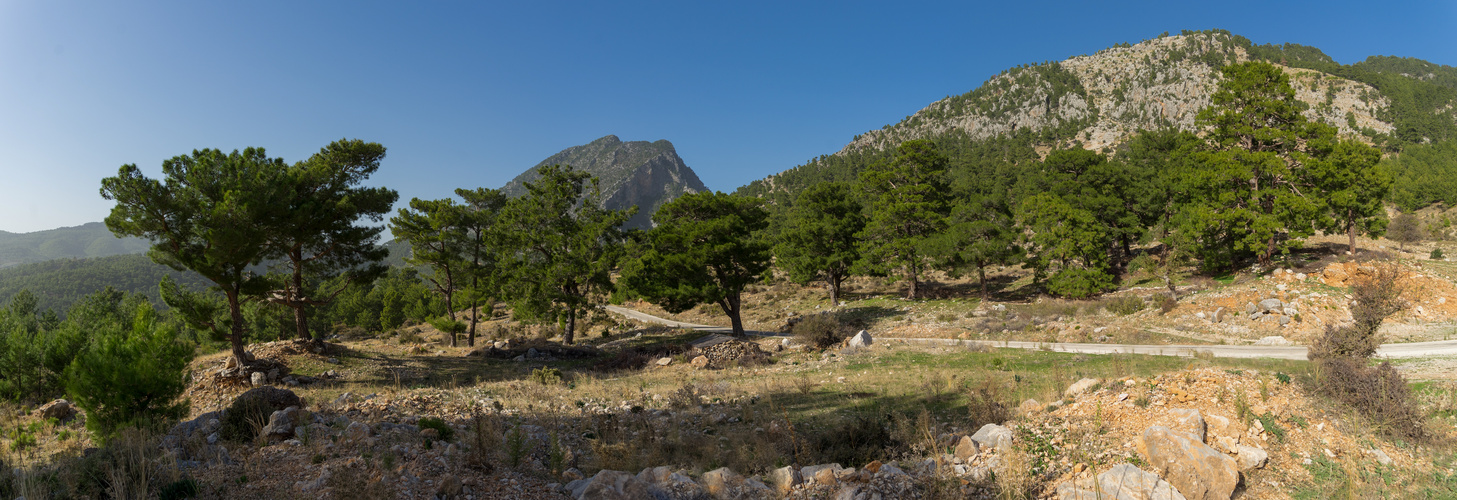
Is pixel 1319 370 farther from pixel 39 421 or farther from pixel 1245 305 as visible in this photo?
pixel 39 421

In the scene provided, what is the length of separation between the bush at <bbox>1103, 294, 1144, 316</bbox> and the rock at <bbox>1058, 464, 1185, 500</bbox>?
23.9m

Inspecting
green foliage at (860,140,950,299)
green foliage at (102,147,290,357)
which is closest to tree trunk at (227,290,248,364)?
green foliage at (102,147,290,357)

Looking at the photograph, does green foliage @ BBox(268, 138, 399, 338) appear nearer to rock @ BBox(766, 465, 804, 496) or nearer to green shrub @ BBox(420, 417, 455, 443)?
green shrub @ BBox(420, 417, 455, 443)

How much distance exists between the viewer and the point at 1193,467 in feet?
22.8

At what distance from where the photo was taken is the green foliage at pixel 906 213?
3678 centimetres

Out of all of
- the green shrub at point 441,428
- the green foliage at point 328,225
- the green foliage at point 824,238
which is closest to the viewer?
the green shrub at point 441,428

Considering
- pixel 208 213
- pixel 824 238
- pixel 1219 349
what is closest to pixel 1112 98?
pixel 824 238

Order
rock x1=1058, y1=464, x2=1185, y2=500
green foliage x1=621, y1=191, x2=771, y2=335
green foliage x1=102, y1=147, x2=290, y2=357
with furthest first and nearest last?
1. green foliage x1=621, y1=191, x2=771, y2=335
2. green foliage x1=102, y1=147, x2=290, y2=357
3. rock x1=1058, y1=464, x2=1185, y2=500

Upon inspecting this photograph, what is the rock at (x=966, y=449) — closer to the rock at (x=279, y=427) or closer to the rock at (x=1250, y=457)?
the rock at (x=1250, y=457)

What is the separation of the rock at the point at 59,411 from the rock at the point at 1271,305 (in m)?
38.7

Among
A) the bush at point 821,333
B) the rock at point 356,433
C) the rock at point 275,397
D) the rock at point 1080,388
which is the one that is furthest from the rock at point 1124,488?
the bush at point 821,333

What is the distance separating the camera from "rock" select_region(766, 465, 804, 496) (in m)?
7.14

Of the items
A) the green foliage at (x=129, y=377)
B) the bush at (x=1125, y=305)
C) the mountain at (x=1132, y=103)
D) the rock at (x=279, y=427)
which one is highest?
the mountain at (x=1132, y=103)

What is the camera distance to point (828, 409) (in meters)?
12.8
